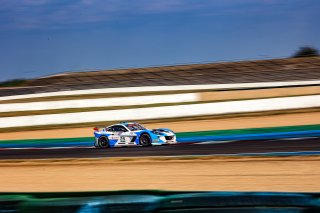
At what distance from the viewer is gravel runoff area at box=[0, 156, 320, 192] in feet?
31.4

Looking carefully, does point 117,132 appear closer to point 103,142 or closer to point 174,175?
point 103,142

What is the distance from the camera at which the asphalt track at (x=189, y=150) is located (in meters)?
14.1

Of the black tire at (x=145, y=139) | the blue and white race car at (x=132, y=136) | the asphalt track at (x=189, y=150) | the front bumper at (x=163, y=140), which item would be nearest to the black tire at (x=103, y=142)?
the blue and white race car at (x=132, y=136)

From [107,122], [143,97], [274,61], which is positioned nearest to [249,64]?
[274,61]

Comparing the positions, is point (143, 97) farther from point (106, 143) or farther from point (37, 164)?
point (37, 164)

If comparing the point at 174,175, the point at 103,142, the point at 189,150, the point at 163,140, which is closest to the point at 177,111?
the point at 103,142

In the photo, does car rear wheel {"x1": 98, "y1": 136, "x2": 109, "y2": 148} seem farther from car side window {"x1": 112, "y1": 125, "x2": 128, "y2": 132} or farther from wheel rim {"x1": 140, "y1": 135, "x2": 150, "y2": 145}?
wheel rim {"x1": 140, "y1": 135, "x2": 150, "y2": 145}

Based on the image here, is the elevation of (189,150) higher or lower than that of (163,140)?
lower

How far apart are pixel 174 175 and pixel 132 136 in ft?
21.0

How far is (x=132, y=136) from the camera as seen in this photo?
17438 millimetres

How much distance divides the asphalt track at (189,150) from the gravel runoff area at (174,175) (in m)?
1.21

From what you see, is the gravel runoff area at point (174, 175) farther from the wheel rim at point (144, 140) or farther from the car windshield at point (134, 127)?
the car windshield at point (134, 127)

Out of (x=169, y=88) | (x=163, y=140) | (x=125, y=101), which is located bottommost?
(x=163, y=140)

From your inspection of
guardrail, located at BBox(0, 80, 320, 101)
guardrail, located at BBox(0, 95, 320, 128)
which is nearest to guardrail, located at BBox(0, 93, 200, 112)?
guardrail, located at BBox(0, 95, 320, 128)
